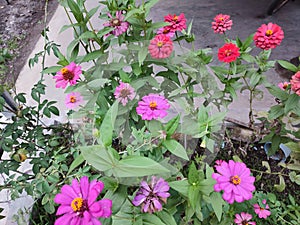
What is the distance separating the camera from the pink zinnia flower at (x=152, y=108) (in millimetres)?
698

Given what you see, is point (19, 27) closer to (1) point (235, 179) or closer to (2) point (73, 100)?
(2) point (73, 100)

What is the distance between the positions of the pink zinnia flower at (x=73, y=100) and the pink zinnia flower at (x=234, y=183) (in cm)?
41

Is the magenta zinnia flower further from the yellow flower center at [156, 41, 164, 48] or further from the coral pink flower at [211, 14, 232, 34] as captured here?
the coral pink flower at [211, 14, 232, 34]

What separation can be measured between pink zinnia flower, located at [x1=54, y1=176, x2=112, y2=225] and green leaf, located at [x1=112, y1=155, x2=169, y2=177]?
64mm

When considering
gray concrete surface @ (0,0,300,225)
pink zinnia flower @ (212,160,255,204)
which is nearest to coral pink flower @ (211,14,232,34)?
pink zinnia flower @ (212,160,255,204)

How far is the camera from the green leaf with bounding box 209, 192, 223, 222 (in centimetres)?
68

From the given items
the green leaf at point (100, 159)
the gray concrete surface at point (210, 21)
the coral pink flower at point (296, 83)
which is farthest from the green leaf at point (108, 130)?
the gray concrete surface at point (210, 21)

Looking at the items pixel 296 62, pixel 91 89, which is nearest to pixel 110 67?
pixel 91 89

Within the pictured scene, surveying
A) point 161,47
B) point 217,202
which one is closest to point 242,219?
point 217,202

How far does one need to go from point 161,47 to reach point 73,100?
27cm

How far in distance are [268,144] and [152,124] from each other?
809mm

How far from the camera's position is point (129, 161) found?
519 mm

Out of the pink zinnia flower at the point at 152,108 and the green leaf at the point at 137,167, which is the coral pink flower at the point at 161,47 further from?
the green leaf at the point at 137,167

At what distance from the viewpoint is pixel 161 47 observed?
0.81 meters
